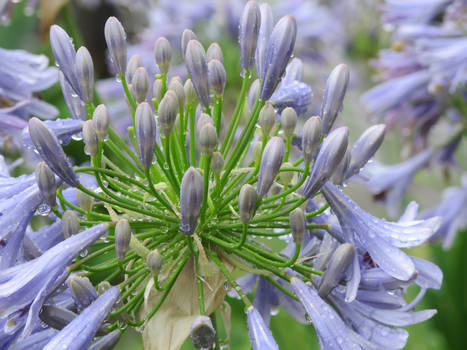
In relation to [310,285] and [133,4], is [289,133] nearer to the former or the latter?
[310,285]

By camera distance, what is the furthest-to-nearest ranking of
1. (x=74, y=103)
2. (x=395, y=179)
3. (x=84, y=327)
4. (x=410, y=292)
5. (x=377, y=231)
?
(x=395, y=179), (x=410, y=292), (x=74, y=103), (x=377, y=231), (x=84, y=327)

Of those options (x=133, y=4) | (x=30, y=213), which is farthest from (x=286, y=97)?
(x=133, y=4)

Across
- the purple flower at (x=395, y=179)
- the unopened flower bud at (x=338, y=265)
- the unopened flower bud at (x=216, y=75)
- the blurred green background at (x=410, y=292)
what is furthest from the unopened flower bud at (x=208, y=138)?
the purple flower at (x=395, y=179)

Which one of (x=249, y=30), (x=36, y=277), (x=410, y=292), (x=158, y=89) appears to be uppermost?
(x=249, y=30)

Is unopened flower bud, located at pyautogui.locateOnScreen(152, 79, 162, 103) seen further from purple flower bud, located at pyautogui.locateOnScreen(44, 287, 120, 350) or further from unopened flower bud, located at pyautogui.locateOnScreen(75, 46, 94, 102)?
purple flower bud, located at pyautogui.locateOnScreen(44, 287, 120, 350)

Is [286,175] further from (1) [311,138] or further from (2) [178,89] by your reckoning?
(2) [178,89]

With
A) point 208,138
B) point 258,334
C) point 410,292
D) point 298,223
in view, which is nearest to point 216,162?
point 208,138
